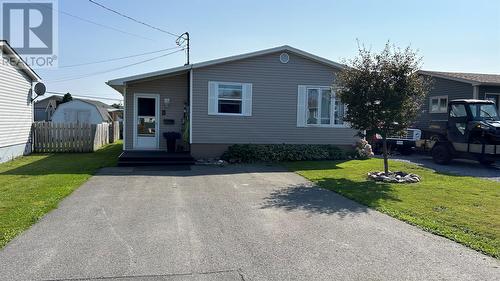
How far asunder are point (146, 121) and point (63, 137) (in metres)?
5.01

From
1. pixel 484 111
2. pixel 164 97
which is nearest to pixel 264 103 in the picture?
pixel 164 97

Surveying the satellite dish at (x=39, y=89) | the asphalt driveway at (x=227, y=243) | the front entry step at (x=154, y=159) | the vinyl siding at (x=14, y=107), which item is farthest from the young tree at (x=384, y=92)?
the satellite dish at (x=39, y=89)

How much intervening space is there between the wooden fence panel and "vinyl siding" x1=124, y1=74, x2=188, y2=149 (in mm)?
3816

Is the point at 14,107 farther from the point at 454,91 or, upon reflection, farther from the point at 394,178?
the point at 454,91

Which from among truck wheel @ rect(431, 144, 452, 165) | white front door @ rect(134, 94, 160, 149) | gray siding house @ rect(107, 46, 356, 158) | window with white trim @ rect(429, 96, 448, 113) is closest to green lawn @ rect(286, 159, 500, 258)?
truck wheel @ rect(431, 144, 452, 165)

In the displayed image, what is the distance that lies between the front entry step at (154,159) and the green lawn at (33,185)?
66 cm

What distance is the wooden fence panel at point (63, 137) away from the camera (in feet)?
61.6

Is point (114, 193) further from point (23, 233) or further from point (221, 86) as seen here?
point (221, 86)

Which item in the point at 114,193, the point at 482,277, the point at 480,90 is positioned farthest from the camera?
the point at 480,90

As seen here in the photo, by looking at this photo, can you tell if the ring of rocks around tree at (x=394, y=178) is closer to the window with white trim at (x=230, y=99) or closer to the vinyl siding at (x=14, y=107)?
the window with white trim at (x=230, y=99)

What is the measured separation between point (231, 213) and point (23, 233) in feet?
10.6

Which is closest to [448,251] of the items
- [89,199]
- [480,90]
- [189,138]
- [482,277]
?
[482,277]

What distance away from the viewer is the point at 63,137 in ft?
62.5

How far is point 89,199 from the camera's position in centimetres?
830
